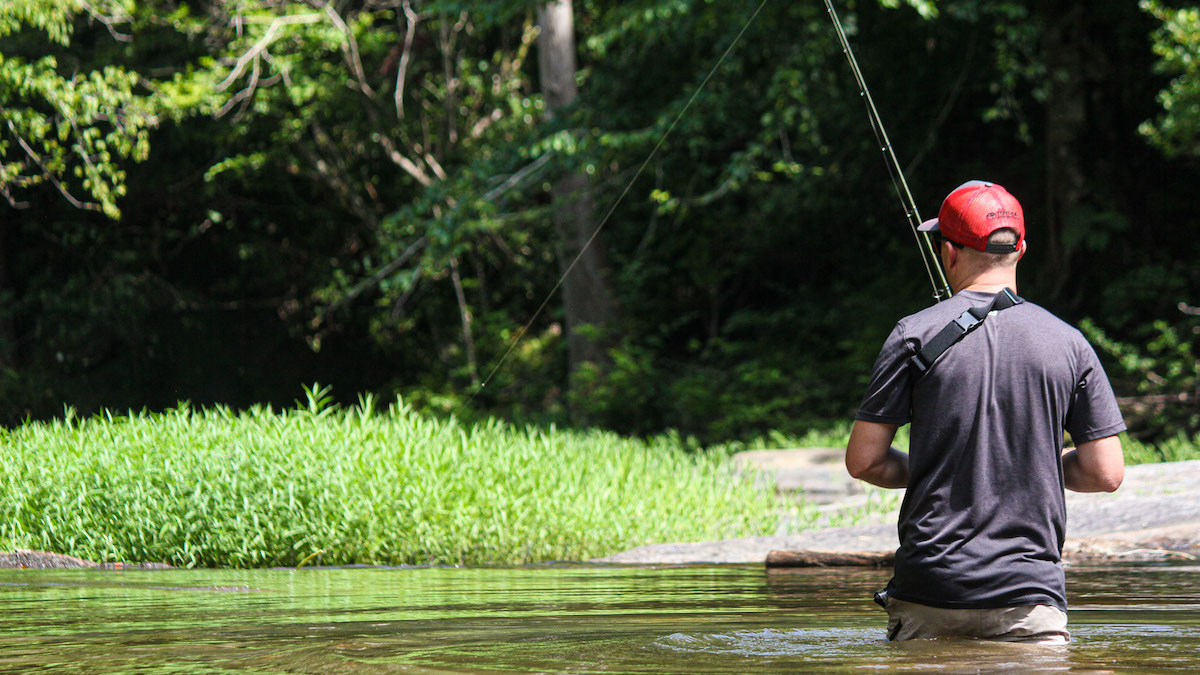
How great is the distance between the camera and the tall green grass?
7.32 meters

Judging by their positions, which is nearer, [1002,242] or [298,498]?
[1002,242]

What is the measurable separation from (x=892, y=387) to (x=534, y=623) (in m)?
2.03

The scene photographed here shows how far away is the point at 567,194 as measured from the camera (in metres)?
16.6

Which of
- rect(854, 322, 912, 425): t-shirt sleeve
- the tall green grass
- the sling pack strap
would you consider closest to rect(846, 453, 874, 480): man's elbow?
rect(854, 322, 912, 425): t-shirt sleeve

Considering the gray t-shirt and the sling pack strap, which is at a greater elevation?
the sling pack strap

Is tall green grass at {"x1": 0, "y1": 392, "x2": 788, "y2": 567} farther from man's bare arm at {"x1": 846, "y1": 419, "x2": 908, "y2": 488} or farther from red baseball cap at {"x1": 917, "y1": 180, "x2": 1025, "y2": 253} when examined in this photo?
red baseball cap at {"x1": 917, "y1": 180, "x2": 1025, "y2": 253}

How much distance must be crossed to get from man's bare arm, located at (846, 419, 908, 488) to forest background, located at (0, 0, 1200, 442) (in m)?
7.46

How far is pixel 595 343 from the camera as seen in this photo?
17.4 metres

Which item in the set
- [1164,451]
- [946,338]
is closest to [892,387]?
[946,338]

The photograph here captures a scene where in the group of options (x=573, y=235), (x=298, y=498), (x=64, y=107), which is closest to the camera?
(x=298, y=498)

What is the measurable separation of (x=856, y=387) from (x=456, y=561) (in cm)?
944

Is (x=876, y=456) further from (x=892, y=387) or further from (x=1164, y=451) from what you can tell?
(x=1164, y=451)

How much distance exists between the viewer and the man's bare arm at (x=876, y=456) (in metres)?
2.91

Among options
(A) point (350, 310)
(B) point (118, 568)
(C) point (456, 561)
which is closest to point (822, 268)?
(A) point (350, 310)
